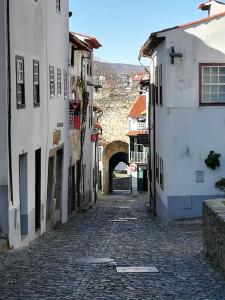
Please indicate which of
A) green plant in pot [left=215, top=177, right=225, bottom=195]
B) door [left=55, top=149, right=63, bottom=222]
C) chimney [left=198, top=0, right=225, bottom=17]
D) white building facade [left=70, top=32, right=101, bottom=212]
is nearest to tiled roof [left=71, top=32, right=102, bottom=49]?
white building facade [left=70, top=32, right=101, bottom=212]

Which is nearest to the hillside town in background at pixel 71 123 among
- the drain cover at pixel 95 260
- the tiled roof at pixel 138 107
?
the drain cover at pixel 95 260

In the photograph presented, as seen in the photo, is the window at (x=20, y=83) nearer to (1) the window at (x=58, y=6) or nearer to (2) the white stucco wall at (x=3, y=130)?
(2) the white stucco wall at (x=3, y=130)

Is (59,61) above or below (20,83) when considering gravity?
above

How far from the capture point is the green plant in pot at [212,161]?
69.6ft

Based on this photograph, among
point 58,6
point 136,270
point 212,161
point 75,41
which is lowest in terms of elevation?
point 136,270

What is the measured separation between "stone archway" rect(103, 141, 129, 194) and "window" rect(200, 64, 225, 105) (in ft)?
121

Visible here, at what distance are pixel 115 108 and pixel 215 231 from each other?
4642cm

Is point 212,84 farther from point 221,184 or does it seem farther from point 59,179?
point 59,179

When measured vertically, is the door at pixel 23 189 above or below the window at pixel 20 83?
below

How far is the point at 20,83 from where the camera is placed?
51.1 ft

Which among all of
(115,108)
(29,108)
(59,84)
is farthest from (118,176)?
(29,108)

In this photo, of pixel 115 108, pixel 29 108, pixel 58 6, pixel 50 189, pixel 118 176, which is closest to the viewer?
pixel 29 108

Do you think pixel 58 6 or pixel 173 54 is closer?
pixel 173 54

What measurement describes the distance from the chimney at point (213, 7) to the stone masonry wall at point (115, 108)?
2968 cm
